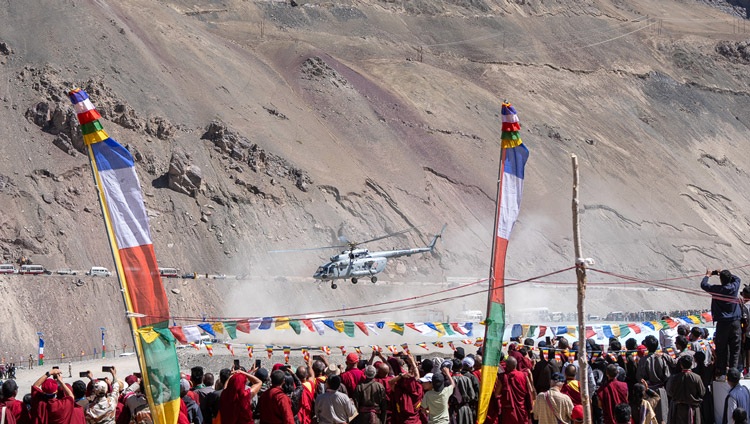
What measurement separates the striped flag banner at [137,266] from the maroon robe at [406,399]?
143 inches

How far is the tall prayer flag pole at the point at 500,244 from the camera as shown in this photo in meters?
14.3

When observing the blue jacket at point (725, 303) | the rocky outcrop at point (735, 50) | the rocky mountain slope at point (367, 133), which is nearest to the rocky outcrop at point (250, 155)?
the rocky mountain slope at point (367, 133)

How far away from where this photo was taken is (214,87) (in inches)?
3029

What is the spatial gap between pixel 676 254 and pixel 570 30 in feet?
139

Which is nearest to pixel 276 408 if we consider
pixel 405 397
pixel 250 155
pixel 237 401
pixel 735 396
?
pixel 237 401

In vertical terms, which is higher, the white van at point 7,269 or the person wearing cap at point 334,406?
the person wearing cap at point 334,406

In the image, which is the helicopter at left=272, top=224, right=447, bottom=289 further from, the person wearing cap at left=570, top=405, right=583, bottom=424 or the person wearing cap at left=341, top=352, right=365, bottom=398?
the person wearing cap at left=570, top=405, right=583, bottom=424

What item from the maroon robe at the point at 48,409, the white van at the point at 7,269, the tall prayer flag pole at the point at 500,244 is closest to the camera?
the maroon robe at the point at 48,409

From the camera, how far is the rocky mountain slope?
60.8m

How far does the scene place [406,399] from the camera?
48.5 feet

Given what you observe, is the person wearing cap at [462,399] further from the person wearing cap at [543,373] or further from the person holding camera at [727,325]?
the person holding camera at [727,325]

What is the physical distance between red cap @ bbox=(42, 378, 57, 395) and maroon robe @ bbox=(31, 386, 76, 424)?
3.0 inches

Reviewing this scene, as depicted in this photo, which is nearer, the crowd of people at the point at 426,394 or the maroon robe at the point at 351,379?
the crowd of people at the point at 426,394

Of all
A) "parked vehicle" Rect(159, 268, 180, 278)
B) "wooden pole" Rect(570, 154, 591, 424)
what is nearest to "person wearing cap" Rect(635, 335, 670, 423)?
"wooden pole" Rect(570, 154, 591, 424)
